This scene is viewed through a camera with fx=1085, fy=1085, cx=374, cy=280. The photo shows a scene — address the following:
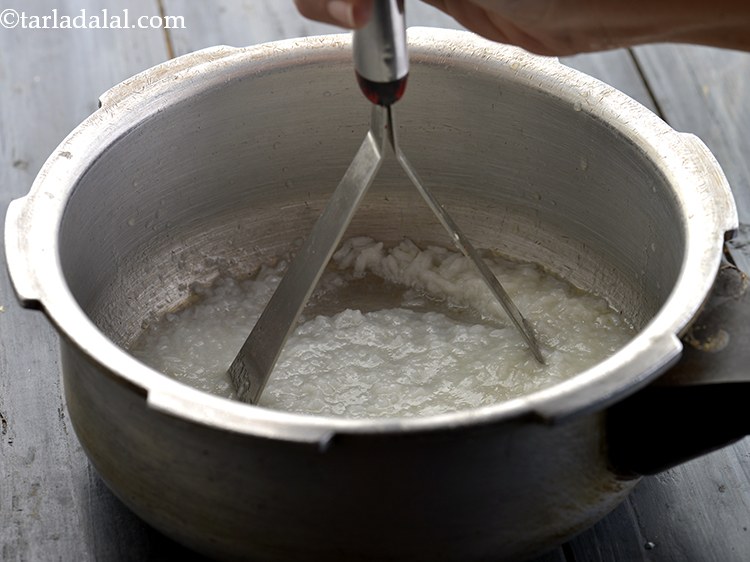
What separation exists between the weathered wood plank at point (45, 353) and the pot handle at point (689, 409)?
325 mm

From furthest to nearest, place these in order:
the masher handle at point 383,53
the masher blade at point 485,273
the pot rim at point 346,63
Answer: the masher blade at point 485,273, the masher handle at point 383,53, the pot rim at point 346,63

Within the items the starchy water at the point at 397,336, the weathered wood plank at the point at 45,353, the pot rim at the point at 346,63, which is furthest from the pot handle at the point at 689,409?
the weathered wood plank at the point at 45,353

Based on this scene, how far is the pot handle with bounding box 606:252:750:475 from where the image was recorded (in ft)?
1.97

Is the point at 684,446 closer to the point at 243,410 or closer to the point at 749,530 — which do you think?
the point at 749,530

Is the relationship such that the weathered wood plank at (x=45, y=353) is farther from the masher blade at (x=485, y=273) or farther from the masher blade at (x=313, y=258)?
the masher blade at (x=485, y=273)

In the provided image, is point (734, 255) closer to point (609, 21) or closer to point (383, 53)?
point (609, 21)

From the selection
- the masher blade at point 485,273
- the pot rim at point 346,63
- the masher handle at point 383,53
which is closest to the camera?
the pot rim at point 346,63

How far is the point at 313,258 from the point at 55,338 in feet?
0.86

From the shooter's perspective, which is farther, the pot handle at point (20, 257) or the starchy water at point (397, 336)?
the starchy water at point (397, 336)

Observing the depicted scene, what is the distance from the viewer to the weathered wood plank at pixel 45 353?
A: 0.72m

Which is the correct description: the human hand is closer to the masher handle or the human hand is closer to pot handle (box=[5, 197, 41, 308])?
the masher handle

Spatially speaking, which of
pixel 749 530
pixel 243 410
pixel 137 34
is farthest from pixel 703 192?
pixel 137 34

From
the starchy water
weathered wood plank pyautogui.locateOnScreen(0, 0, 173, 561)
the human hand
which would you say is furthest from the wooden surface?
the human hand

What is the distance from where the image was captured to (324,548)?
60 centimetres
